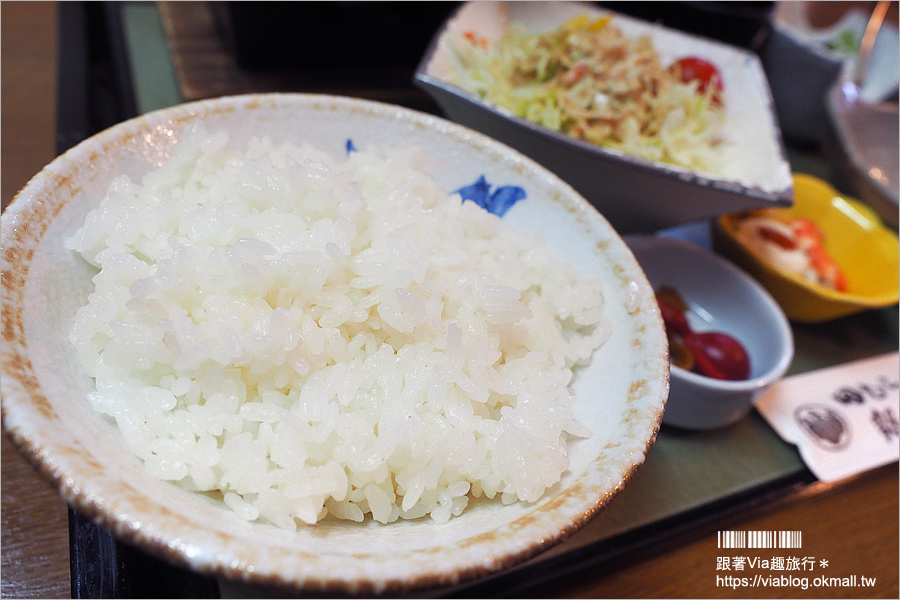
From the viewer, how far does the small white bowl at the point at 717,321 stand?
1.50 metres

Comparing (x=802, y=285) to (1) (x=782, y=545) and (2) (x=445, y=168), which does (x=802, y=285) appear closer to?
(1) (x=782, y=545)

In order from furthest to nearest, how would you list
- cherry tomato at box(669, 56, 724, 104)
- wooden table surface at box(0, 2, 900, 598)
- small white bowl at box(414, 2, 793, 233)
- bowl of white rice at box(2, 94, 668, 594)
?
1. cherry tomato at box(669, 56, 724, 104)
2. small white bowl at box(414, 2, 793, 233)
3. wooden table surface at box(0, 2, 900, 598)
4. bowl of white rice at box(2, 94, 668, 594)

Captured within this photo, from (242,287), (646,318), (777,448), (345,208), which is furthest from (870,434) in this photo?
(242,287)

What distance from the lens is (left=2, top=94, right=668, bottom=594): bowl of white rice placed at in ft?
2.32

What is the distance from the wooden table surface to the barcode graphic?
15 mm

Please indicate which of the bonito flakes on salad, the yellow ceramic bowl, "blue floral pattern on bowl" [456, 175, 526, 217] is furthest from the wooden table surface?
the bonito flakes on salad

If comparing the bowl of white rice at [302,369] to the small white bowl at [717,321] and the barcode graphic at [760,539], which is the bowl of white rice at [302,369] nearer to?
the small white bowl at [717,321]

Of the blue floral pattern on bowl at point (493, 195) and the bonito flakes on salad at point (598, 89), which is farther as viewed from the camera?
the bonito flakes on salad at point (598, 89)

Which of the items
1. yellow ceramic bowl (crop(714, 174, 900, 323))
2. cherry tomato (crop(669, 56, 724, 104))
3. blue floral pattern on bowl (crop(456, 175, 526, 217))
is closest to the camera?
blue floral pattern on bowl (crop(456, 175, 526, 217))

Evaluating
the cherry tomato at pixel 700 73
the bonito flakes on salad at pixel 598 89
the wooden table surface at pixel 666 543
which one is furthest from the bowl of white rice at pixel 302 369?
the cherry tomato at pixel 700 73

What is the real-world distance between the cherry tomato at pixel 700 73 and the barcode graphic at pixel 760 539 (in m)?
1.81

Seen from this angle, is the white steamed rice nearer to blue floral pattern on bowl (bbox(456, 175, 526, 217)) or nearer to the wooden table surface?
blue floral pattern on bowl (bbox(456, 175, 526, 217))

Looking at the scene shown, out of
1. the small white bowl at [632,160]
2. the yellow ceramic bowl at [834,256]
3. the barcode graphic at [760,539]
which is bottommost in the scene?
the barcode graphic at [760,539]

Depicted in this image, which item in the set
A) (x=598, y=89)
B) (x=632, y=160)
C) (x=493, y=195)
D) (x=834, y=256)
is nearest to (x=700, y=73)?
(x=598, y=89)
